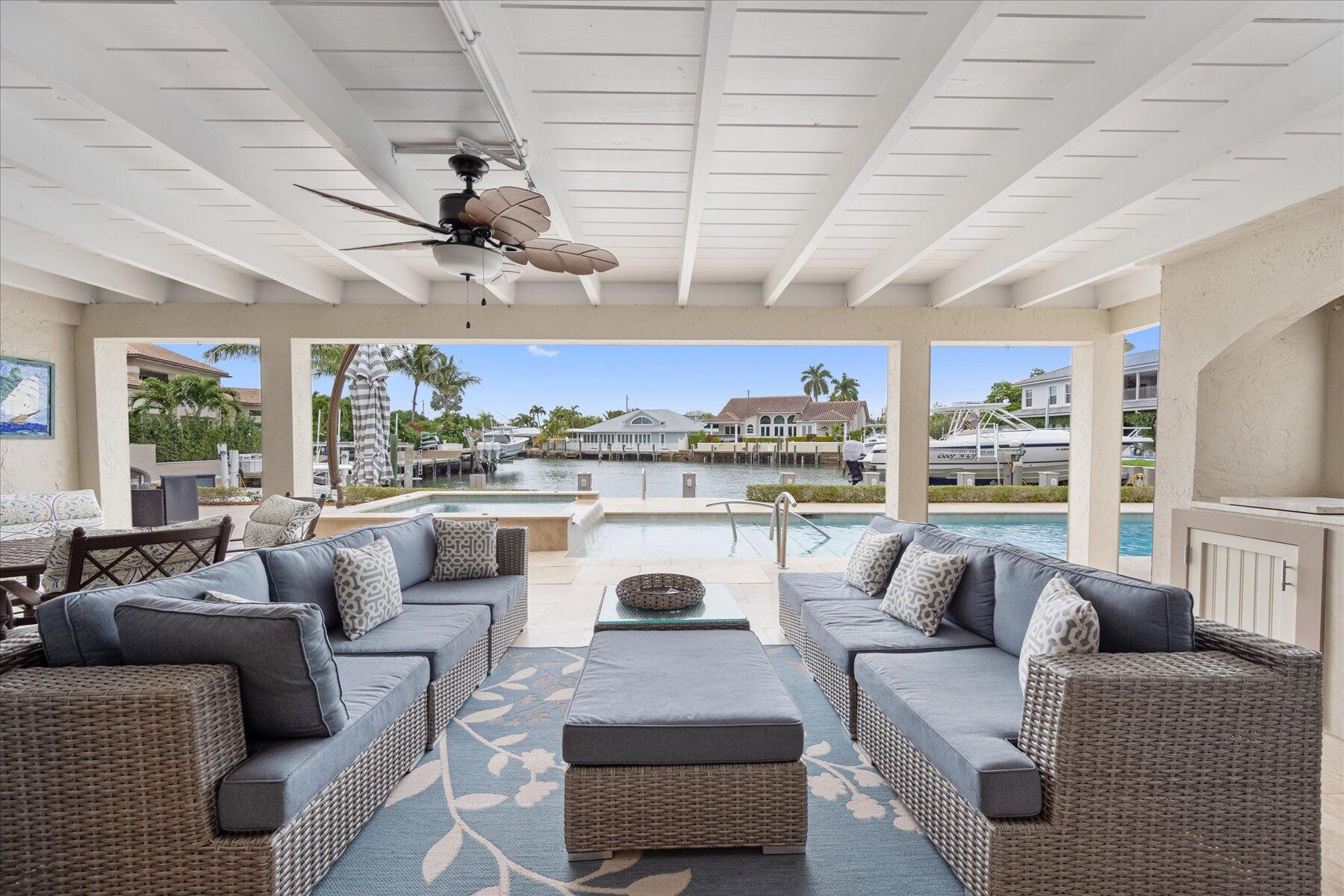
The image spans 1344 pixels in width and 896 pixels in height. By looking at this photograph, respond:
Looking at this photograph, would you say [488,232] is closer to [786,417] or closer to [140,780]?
[140,780]

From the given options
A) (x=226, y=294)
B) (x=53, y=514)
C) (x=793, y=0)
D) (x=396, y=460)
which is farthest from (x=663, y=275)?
(x=396, y=460)

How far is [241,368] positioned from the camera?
68.0ft

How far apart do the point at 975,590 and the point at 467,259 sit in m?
2.67

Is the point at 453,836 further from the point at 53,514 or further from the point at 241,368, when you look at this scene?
the point at 241,368

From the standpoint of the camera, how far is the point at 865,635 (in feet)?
8.10

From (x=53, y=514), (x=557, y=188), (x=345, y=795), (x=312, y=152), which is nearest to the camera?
(x=345, y=795)

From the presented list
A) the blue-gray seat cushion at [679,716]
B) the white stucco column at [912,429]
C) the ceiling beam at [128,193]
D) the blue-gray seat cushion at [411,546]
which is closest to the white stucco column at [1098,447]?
the white stucco column at [912,429]

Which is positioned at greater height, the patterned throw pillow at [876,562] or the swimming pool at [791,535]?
the patterned throw pillow at [876,562]

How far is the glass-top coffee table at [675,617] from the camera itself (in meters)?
2.62

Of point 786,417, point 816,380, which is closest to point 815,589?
point 786,417

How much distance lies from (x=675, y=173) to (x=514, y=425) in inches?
1067

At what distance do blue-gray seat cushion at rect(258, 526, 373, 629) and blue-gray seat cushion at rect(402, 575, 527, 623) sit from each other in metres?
0.43

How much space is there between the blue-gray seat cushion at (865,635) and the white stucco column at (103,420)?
6.27 m

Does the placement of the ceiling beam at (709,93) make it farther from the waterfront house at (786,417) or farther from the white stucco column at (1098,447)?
the waterfront house at (786,417)
